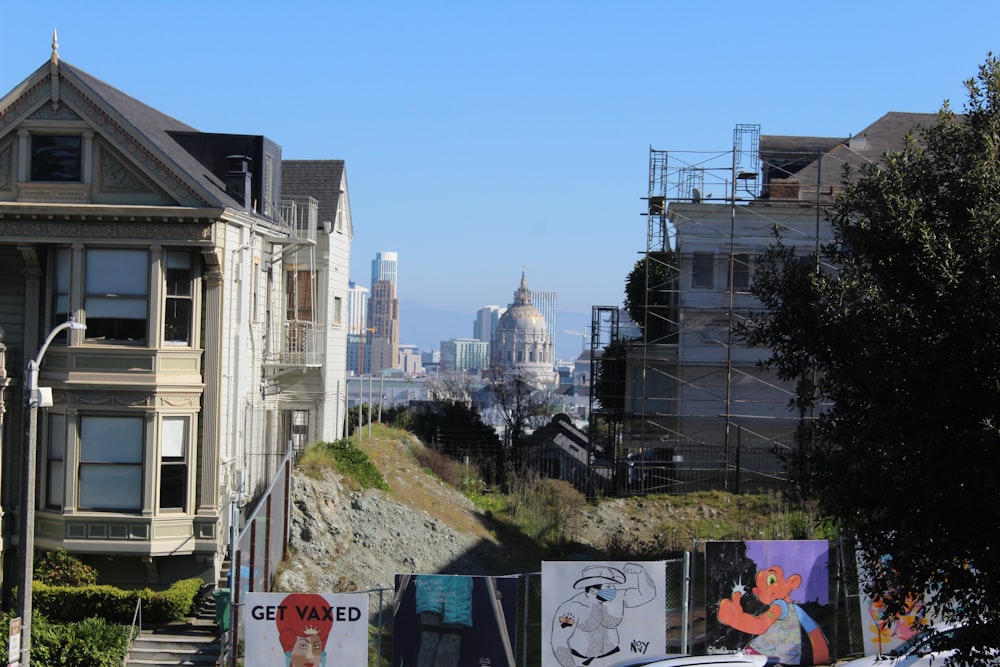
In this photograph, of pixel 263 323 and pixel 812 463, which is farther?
pixel 263 323

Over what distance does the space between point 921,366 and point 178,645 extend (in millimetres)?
14714

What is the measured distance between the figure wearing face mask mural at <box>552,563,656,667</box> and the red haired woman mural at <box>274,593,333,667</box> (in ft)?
12.2

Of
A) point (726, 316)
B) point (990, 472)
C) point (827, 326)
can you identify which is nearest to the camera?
point (990, 472)

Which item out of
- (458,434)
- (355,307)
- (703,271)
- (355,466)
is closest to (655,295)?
(703,271)

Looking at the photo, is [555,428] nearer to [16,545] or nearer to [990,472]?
[16,545]

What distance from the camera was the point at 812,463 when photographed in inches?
575

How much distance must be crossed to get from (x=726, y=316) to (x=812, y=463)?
69.6ft

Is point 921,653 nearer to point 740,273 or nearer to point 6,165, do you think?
point 6,165

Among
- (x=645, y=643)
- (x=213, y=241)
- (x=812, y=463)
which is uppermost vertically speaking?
(x=213, y=241)

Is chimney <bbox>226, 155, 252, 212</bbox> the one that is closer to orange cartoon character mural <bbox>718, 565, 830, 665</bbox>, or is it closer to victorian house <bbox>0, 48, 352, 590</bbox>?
victorian house <bbox>0, 48, 352, 590</bbox>

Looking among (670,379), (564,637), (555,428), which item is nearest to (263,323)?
(564,637)

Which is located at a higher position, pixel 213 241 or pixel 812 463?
pixel 213 241

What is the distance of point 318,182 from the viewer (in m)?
32.4

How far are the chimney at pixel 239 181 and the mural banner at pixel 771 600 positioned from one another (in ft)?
44.7
